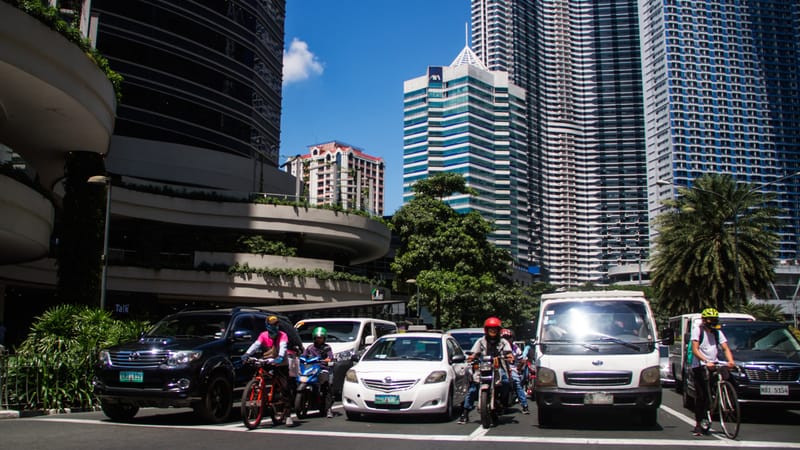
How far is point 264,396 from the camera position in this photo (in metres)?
10.9

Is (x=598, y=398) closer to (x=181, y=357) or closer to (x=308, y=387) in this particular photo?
(x=308, y=387)

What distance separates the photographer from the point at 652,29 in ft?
527

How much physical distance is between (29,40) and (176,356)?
11147mm

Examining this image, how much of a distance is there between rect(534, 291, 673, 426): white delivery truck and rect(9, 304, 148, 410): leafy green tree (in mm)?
8909

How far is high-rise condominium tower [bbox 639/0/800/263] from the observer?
154 meters

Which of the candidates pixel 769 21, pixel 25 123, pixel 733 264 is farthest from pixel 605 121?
pixel 25 123

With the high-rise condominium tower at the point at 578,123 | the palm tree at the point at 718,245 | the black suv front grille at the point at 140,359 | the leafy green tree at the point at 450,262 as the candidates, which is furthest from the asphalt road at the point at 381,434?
the high-rise condominium tower at the point at 578,123

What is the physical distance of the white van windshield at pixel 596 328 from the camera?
36.0 ft

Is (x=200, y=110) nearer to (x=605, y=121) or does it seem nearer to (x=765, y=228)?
(x=765, y=228)

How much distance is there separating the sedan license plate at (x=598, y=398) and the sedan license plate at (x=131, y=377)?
6.85 metres

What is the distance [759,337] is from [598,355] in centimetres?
488

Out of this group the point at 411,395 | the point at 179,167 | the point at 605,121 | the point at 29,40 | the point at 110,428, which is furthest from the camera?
the point at 605,121

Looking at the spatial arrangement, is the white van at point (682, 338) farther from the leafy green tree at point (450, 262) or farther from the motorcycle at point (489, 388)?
the leafy green tree at point (450, 262)

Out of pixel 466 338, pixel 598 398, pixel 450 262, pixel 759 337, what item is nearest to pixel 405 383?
pixel 598 398
